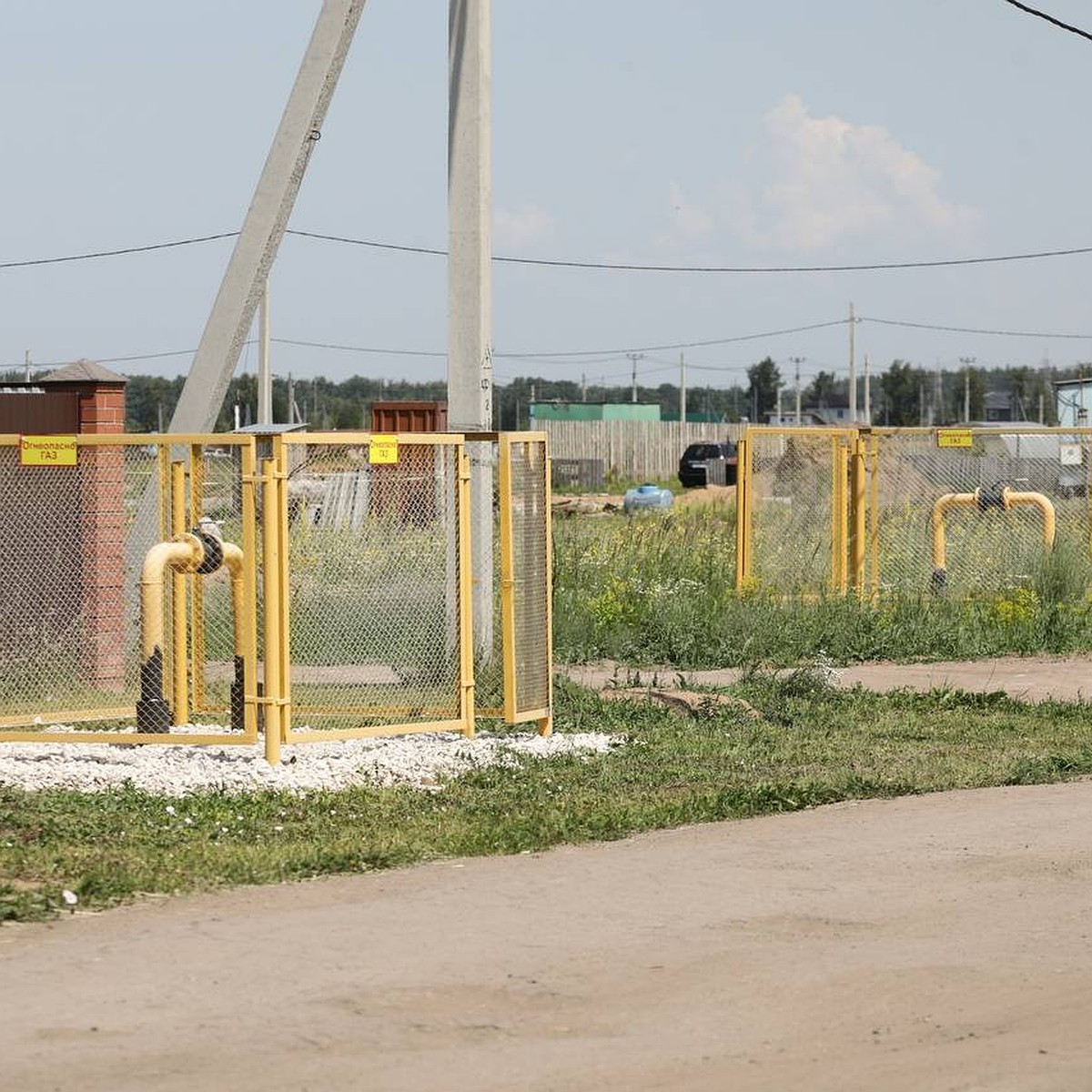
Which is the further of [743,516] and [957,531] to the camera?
[957,531]

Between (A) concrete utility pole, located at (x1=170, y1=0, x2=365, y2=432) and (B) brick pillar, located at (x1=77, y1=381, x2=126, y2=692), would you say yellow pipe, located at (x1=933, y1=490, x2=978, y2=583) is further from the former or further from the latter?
(B) brick pillar, located at (x1=77, y1=381, x2=126, y2=692)

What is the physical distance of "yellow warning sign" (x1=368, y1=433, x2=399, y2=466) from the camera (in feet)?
35.4

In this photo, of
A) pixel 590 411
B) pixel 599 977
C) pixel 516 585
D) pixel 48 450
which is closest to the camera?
pixel 599 977

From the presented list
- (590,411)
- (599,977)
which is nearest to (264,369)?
(599,977)

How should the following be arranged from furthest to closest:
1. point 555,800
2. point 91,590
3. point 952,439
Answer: point 952,439, point 91,590, point 555,800

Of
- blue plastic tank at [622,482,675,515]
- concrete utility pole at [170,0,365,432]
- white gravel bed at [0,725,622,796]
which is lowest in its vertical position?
white gravel bed at [0,725,622,796]

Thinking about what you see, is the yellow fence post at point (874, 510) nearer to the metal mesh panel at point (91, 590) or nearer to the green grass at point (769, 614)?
the green grass at point (769, 614)

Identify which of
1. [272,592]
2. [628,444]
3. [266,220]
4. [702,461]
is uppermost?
[266,220]

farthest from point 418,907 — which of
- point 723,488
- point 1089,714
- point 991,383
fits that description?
point 991,383

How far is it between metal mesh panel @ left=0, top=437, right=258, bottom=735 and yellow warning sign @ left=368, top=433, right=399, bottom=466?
797 mm

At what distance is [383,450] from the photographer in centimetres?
1089

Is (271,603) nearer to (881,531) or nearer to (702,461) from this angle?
(881,531)

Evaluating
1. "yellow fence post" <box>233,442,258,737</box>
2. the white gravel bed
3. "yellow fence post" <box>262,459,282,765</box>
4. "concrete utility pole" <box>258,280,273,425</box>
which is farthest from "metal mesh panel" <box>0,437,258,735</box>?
"concrete utility pole" <box>258,280,273,425</box>

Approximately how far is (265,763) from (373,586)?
4.13ft
